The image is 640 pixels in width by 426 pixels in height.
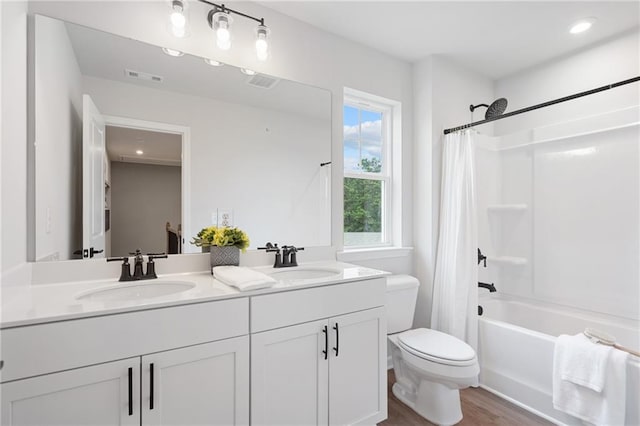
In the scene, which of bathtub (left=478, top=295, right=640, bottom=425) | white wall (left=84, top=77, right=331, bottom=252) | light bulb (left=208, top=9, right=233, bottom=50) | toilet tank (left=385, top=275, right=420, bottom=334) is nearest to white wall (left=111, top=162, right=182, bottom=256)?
white wall (left=84, top=77, right=331, bottom=252)

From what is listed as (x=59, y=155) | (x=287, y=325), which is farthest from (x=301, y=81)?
(x=287, y=325)

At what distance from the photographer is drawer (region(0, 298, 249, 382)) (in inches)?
35.3

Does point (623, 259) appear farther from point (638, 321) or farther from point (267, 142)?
point (267, 142)

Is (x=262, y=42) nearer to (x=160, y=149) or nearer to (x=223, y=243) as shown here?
(x=160, y=149)

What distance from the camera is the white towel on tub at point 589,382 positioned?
1514 millimetres

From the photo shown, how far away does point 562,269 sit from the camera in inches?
101

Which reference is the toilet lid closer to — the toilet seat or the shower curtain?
the toilet seat

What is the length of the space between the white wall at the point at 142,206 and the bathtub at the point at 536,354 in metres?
2.24

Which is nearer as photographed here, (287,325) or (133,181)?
(287,325)

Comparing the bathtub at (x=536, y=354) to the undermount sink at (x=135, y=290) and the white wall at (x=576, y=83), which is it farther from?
the undermount sink at (x=135, y=290)

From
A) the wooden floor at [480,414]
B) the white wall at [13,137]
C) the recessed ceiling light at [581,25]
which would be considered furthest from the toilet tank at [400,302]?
the recessed ceiling light at [581,25]

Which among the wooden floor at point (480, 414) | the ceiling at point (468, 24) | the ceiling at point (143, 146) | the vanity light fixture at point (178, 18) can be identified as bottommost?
the wooden floor at point (480, 414)

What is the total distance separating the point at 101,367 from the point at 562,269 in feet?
10.3

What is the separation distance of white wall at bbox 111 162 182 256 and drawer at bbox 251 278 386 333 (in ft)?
2.30
